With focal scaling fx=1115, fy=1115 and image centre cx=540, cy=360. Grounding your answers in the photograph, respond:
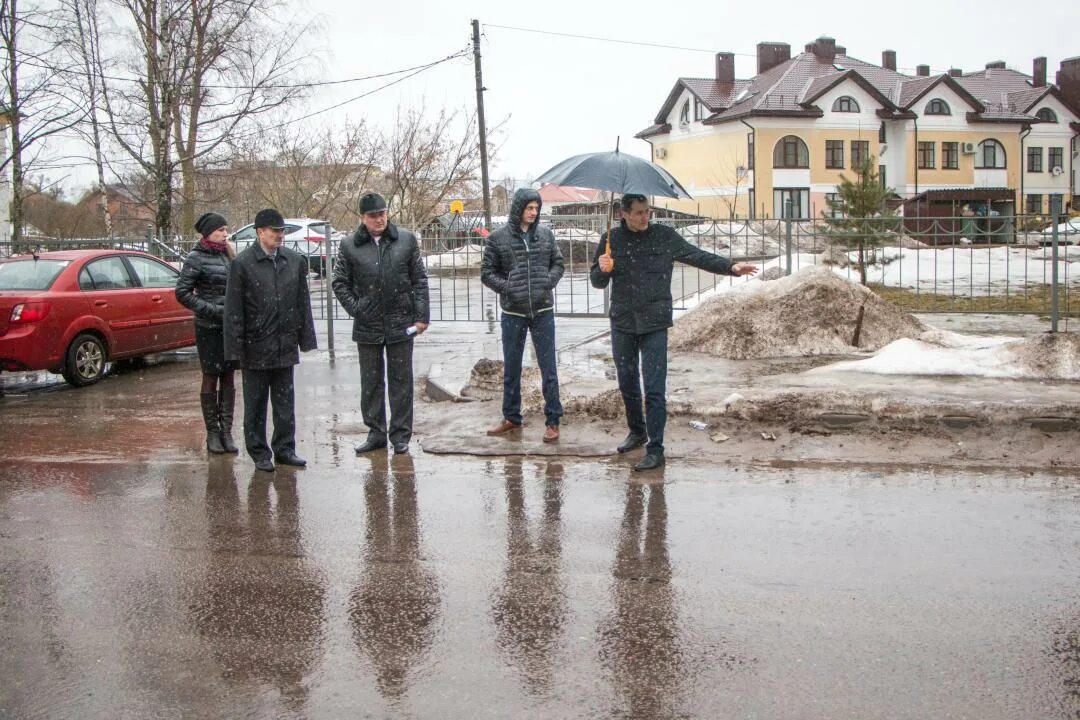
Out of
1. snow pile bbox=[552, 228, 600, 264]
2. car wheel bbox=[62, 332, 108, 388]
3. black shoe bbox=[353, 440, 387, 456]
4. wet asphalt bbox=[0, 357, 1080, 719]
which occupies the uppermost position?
snow pile bbox=[552, 228, 600, 264]

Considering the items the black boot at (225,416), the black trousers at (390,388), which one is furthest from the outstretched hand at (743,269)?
the black boot at (225,416)

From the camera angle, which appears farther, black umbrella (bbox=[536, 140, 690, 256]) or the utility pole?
the utility pole

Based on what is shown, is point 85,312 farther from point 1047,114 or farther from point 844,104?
point 1047,114

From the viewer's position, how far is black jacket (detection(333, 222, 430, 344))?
25.8 feet

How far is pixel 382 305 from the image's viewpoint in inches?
309

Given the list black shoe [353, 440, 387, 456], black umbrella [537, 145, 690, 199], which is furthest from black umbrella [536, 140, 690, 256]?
black shoe [353, 440, 387, 456]

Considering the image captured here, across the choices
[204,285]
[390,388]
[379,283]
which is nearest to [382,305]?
[379,283]

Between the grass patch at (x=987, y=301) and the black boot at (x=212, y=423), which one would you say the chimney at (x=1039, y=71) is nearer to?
the grass patch at (x=987, y=301)

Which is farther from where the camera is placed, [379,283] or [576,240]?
[576,240]

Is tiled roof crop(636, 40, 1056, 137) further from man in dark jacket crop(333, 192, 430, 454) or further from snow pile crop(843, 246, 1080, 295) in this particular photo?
man in dark jacket crop(333, 192, 430, 454)

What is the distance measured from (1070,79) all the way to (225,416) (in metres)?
79.3

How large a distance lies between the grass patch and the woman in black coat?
10.1 metres

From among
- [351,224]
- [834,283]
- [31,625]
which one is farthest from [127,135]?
[31,625]

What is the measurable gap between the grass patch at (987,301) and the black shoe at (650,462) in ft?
29.8
